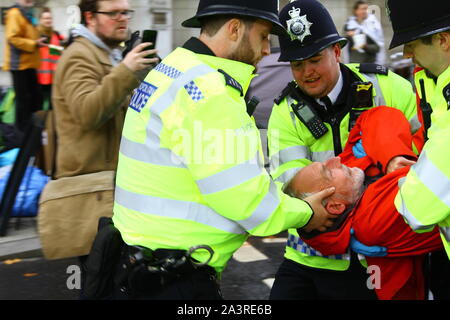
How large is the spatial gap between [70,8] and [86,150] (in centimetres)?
871

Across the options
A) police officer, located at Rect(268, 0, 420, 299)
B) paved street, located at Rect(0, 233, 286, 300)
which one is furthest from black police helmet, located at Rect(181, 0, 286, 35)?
paved street, located at Rect(0, 233, 286, 300)

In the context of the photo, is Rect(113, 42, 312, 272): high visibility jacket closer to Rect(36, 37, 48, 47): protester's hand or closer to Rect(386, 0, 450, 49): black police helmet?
Rect(386, 0, 450, 49): black police helmet

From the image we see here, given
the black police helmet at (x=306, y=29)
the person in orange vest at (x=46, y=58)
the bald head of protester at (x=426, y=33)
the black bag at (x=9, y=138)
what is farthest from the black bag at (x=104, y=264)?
the person in orange vest at (x=46, y=58)

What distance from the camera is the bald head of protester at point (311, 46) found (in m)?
2.81

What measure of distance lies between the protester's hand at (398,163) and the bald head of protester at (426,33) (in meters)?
0.38

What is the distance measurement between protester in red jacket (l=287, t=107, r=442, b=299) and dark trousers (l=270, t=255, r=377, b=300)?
6.7 inches

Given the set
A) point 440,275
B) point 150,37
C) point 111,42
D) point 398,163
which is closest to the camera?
point 398,163

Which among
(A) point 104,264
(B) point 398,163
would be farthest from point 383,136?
(A) point 104,264

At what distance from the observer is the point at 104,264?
235 cm

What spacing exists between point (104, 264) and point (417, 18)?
141 centimetres

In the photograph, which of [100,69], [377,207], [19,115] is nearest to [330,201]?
[377,207]

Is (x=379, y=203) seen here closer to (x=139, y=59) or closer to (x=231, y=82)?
(x=231, y=82)

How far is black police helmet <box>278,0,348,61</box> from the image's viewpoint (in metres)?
2.81

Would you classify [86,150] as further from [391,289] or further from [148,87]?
[391,289]
